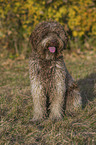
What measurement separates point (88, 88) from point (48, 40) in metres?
2.37

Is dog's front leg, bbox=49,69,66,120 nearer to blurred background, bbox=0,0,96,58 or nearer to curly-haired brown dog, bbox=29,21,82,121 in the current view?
curly-haired brown dog, bbox=29,21,82,121

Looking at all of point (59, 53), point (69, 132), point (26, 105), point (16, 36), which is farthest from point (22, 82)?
point (16, 36)

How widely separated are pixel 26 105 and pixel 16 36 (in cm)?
563

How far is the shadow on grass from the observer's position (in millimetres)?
4752

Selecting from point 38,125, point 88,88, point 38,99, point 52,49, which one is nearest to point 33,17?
point 88,88

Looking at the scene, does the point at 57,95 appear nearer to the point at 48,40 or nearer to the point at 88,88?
the point at 48,40

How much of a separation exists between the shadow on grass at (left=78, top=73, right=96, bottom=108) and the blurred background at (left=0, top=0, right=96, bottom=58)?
11.4 ft

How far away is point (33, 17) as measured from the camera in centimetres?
893

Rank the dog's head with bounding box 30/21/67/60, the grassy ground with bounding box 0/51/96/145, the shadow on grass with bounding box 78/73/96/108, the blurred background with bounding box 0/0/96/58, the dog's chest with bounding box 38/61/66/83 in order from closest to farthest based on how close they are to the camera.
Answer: the grassy ground with bounding box 0/51/96/145 → the dog's head with bounding box 30/21/67/60 → the dog's chest with bounding box 38/61/66/83 → the shadow on grass with bounding box 78/73/96/108 → the blurred background with bounding box 0/0/96/58

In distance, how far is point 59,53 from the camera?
3.58m

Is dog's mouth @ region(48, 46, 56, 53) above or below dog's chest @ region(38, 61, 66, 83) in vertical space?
above

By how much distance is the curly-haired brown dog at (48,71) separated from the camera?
3.48 meters

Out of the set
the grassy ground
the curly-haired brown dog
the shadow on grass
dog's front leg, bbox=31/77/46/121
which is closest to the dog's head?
the curly-haired brown dog

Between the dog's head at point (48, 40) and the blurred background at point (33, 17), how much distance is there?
503cm
